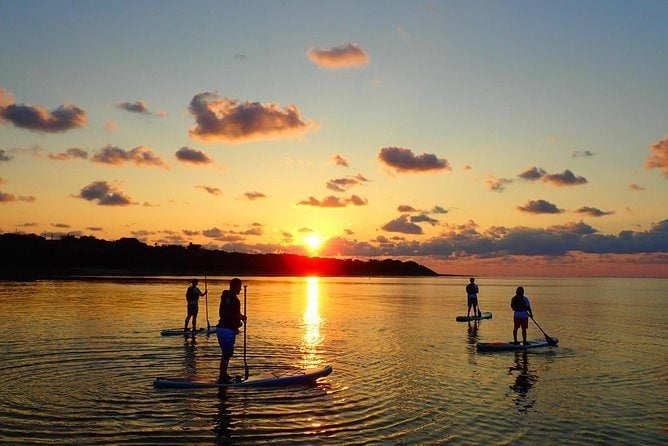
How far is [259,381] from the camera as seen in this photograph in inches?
656

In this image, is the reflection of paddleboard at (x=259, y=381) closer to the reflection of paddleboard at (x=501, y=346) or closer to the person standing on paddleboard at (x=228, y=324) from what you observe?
the person standing on paddleboard at (x=228, y=324)

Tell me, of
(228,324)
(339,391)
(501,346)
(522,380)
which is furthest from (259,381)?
(501,346)

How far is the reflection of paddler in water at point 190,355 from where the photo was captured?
19203 mm

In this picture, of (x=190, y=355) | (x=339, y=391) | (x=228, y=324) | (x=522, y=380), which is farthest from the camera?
(x=190, y=355)

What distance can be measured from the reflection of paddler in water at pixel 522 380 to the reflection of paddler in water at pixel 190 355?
10.3 meters

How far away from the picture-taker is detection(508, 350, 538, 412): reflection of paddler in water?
1524 centimetres

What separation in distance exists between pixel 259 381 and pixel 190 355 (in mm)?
6874

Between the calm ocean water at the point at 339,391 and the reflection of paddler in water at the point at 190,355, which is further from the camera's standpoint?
the reflection of paddler in water at the point at 190,355

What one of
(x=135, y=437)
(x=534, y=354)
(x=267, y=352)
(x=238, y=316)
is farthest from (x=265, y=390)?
(x=534, y=354)

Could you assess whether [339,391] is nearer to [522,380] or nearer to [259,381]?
A: [259,381]

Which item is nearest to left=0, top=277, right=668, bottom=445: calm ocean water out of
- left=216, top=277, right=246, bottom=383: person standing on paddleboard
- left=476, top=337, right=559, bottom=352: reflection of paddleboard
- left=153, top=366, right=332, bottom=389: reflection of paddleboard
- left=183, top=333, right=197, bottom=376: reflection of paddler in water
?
left=183, top=333, right=197, bottom=376: reflection of paddler in water

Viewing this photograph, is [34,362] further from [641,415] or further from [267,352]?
[641,415]

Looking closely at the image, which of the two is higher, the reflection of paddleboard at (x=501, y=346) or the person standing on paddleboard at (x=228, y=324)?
the person standing on paddleboard at (x=228, y=324)

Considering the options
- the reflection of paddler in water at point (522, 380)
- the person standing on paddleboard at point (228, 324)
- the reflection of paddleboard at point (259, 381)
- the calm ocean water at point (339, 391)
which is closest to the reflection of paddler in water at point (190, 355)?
the calm ocean water at point (339, 391)
